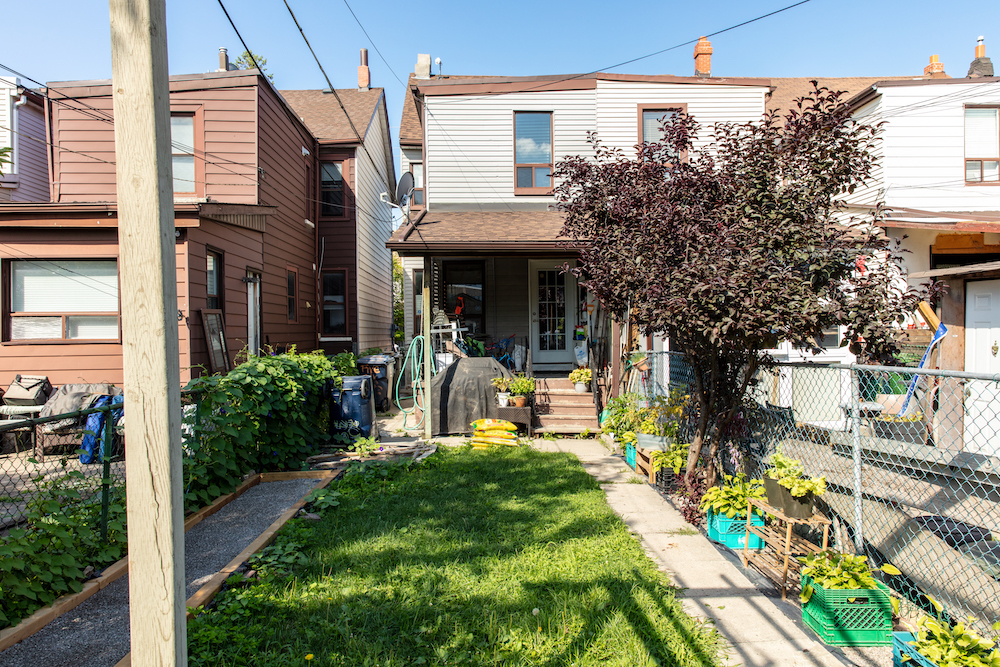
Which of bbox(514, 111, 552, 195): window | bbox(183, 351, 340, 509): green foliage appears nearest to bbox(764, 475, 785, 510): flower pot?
bbox(183, 351, 340, 509): green foliage

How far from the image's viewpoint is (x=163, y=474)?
5.56ft

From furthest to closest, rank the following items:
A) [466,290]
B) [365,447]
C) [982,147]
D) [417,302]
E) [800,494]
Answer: [417,302], [466,290], [982,147], [365,447], [800,494]

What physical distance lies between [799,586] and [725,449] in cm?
181

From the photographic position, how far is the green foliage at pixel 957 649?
2145 mm

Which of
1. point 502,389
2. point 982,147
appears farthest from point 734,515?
point 982,147

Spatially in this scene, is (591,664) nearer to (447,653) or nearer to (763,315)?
(447,653)

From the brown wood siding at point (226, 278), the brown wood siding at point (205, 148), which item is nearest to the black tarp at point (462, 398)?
the brown wood siding at point (226, 278)

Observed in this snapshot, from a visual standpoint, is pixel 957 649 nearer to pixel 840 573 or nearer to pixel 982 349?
pixel 840 573

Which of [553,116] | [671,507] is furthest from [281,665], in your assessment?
[553,116]

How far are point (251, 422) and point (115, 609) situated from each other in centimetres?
253

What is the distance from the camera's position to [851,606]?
289 centimetres

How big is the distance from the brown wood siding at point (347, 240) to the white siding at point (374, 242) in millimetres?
192

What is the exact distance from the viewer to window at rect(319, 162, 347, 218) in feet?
50.0

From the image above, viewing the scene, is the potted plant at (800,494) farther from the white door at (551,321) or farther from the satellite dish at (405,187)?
the satellite dish at (405,187)
